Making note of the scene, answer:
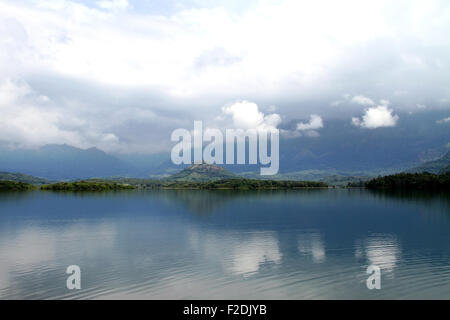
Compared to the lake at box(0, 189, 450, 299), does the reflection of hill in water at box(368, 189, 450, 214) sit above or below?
below

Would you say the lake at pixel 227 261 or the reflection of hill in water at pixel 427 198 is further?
the reflection of hill in water at pixel 427 198

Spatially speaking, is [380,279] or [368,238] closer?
[380,279]

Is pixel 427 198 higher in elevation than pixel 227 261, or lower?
lower

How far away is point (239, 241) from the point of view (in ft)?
141

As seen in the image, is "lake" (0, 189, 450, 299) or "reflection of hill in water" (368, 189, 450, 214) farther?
"reflection of hill in water" (368, 189, 450, 214)

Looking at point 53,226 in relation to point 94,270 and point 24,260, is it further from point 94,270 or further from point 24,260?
point 94,270

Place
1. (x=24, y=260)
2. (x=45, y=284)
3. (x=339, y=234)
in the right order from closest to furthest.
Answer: (x=45, y=284)
(x=24, y=260)
(x=339, y=234)

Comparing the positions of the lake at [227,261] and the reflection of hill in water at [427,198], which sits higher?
the lake at [227,261]

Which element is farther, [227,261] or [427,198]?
[427,198]
